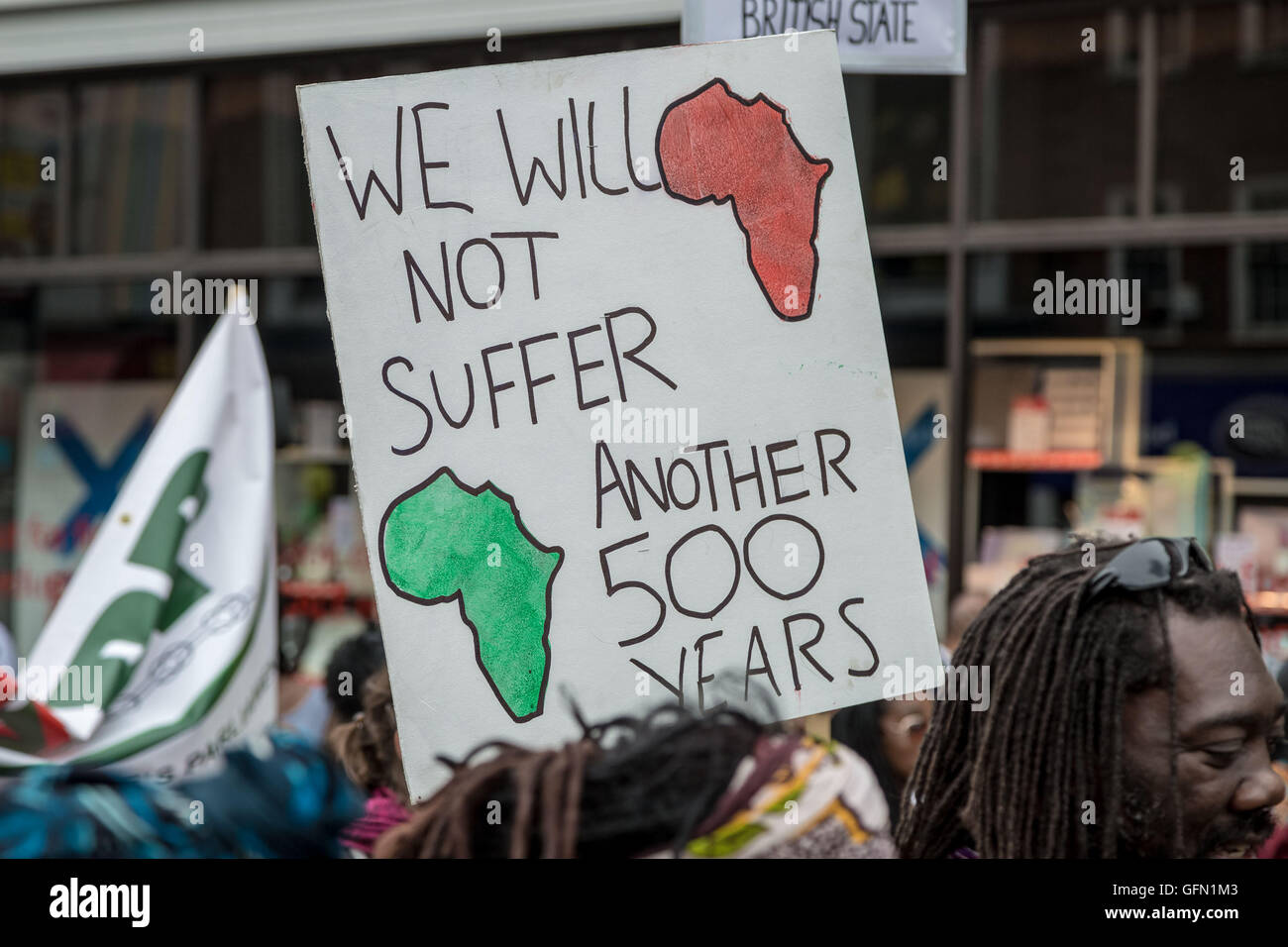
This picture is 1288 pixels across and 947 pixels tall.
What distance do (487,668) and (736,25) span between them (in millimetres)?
1530

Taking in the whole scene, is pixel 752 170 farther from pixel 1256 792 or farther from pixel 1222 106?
pixel 1222 106

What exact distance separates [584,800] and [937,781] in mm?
796

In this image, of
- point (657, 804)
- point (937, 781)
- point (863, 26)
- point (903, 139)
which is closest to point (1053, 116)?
point (903, 139)

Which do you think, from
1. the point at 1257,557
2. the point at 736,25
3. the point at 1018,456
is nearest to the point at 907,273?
the point at 1018,456

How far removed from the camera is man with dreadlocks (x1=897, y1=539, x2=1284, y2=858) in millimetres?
1787

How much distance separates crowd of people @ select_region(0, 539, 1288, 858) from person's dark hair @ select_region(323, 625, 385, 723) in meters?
1.13

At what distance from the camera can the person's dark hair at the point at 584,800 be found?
1.39 m

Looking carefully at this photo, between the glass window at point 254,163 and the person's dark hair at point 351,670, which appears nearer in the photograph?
the person's dark hair at point 351,670

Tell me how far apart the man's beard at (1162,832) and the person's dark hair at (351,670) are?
191cm

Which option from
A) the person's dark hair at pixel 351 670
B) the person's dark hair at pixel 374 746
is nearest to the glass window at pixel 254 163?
the person's dark hair at pixel 351 670

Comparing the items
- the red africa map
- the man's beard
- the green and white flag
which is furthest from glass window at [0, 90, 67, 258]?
the man's beard

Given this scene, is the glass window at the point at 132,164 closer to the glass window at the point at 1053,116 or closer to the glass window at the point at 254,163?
the glass window at the point at 254,163

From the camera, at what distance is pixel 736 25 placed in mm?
2875
